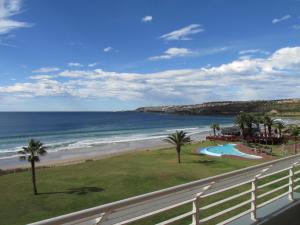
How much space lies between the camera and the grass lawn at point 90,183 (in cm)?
2158

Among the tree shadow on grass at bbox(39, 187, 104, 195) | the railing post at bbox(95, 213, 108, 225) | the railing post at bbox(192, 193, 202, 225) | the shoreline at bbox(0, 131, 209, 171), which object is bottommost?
the shoreline at bbox(0, 131, 209, 171)

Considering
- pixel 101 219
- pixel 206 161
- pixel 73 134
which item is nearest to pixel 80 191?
pixel 206 161

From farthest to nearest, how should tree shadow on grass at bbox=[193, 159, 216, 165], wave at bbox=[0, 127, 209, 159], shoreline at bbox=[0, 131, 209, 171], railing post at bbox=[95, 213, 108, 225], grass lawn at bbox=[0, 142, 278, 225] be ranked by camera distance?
wave at bbox=[0, 127, 209, 159]
shoreline at bbox=[0, 131, 209, 171]
tree shadow on grass at bbox=[193, 159, 216, 165]
grass lawn at bbox=[0, 142, 278, 225]
railing post at bbox=[95, 213, 108, 225]

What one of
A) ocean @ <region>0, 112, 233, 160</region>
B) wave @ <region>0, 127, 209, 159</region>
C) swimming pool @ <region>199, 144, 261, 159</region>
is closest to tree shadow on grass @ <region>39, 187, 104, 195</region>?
swimming pool @ <region>199, 144, 261, 159</region>

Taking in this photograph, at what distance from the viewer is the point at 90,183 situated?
2747cm

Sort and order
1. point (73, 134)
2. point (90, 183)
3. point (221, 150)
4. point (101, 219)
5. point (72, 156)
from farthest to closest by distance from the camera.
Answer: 1. point (73, 134)
2. point (72, 156)
3. point (221, 150)
4. point (90, 183)
5. point (101, 219)

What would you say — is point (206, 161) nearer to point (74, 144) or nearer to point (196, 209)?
point (196, 209)

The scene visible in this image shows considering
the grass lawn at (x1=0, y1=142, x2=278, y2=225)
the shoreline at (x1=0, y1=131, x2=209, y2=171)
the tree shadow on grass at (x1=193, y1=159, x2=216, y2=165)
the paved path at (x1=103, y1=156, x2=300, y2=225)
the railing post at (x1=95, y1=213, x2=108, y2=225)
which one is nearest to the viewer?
the railing post at (x1=95, y1=213, x2=108, y2=225)

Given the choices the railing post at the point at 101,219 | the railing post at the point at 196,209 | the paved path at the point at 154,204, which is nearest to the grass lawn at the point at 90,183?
the paved path at the point at 154,204

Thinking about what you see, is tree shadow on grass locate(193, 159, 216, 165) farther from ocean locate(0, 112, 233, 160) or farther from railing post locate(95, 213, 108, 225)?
railing post locate(95, 213, 108, 225)

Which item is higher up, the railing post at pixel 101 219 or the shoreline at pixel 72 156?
the railing post at pixel 101 219

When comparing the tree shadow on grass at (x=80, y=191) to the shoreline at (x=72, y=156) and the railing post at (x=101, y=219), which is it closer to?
the shoreline at (x=72, y=156)

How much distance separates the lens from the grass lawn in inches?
850

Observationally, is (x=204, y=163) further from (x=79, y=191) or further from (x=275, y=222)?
(x=275, y=222)
